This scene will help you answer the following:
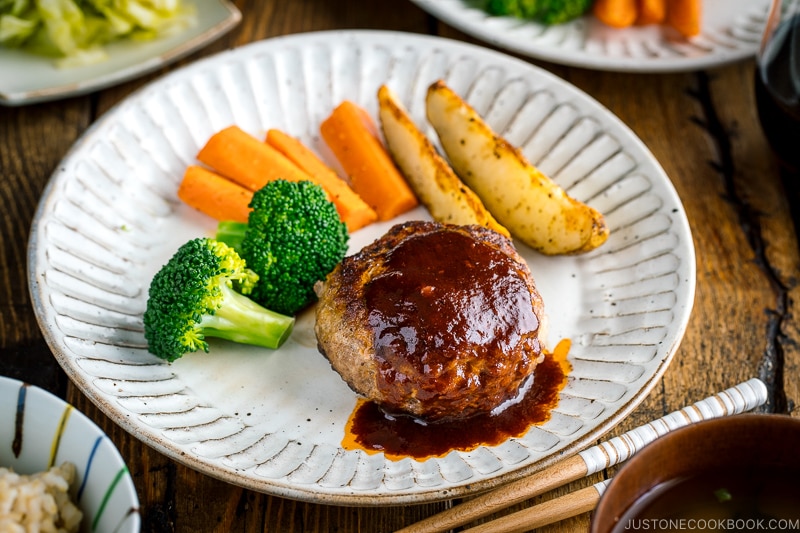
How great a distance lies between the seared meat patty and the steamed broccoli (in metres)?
2.11

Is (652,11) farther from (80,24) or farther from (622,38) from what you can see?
(80,24)

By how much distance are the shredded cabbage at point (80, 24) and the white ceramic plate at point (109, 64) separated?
5 cm

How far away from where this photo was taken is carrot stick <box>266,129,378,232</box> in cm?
404

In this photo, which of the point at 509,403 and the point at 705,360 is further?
the point at 705,360

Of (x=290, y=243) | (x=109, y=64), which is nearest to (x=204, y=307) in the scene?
(x=290, y=243)

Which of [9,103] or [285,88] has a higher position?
[285,88]

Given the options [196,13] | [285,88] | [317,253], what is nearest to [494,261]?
[317,253]

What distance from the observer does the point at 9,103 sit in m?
4.54

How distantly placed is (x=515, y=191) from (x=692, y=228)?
3.67 ft

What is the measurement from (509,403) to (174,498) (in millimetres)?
1341

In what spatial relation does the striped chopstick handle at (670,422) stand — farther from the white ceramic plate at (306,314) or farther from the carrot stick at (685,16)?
the carrot stick at (685,16)

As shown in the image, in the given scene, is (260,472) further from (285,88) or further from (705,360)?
(285,88)

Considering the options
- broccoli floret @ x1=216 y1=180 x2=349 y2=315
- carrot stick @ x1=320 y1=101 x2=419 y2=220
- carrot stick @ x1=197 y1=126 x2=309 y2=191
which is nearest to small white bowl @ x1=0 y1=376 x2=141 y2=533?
broccoli floret @ x1=216 y1=180 x2=349 y2=315

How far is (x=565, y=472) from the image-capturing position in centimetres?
292
